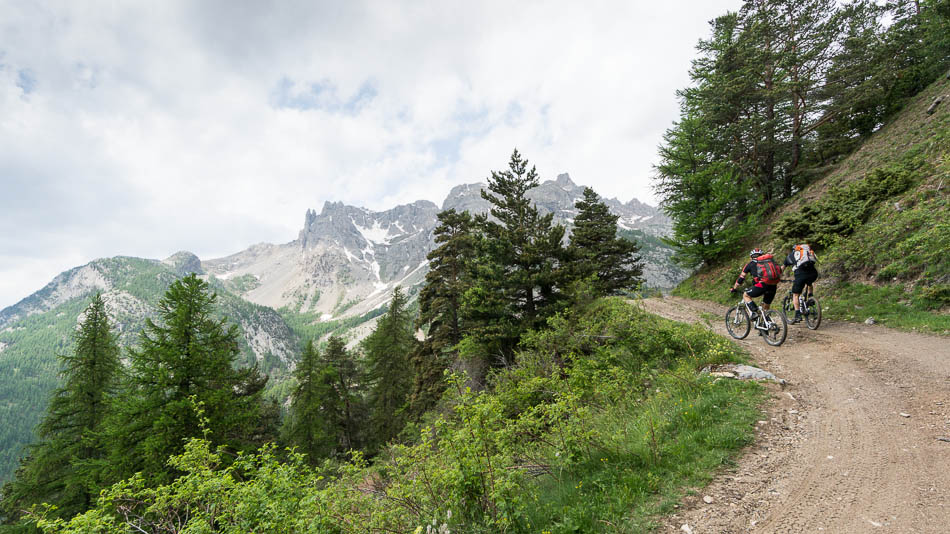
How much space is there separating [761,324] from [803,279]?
78.4 inches

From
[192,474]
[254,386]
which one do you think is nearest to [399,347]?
[254,386]

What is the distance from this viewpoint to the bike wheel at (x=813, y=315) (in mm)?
9320

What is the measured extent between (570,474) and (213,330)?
13867mm

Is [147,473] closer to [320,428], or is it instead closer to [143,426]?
[143,426]

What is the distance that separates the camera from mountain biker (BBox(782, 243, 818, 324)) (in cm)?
941

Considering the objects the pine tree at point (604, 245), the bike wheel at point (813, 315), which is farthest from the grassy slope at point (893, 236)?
the pine tree at point (604, 245)

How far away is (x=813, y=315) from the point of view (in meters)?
9.55

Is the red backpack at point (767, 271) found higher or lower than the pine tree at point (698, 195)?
lower

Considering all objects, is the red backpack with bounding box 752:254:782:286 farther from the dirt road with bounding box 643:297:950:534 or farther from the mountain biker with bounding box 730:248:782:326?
the dirt road with bounding box 643:297:950:534

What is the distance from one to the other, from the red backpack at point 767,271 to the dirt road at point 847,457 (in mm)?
2759

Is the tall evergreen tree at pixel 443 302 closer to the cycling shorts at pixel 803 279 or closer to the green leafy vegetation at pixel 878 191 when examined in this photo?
the cycling shorts at pixel 803 279

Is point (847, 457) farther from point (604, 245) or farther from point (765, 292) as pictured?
point (604, 245)

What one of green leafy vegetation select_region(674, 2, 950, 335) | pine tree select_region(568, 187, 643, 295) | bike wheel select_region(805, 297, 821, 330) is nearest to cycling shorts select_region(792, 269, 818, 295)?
bike wheel select_region(805, 297, 821, 330)

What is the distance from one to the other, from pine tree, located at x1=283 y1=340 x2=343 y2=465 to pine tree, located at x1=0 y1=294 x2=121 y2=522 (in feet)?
33.0
